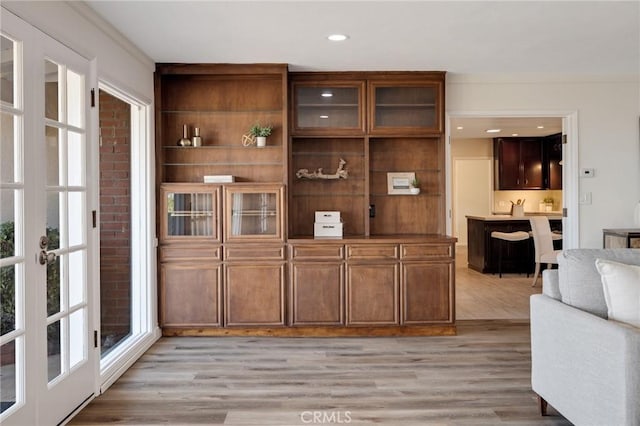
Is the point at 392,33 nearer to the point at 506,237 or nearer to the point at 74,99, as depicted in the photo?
the point at 74,99

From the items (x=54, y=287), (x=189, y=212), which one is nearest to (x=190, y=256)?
(x=189, y=212)

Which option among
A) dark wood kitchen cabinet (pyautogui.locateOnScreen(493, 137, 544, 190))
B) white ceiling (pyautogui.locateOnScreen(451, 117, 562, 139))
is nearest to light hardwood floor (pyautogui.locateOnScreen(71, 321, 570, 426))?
white ceiling (pyautogui.locateOnScreen(451, 117, 562, 139))

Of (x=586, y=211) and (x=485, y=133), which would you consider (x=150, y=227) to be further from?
(x=485, y=133)

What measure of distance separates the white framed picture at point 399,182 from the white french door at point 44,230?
2.89 meters

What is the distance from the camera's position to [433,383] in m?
3.32

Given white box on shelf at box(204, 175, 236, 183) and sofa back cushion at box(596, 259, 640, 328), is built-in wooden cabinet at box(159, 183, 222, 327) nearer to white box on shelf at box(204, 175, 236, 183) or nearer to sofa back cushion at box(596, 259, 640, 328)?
white box on shelf at box(204, 175, 236, 183)

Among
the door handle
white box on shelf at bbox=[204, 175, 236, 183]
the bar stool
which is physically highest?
white box on shelf at bbox=[204, 175, 236, 183]

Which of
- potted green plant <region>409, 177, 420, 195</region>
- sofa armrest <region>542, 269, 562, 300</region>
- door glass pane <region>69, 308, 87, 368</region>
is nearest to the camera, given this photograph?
sofa armrest <region>542, 269, 562, 300</region>

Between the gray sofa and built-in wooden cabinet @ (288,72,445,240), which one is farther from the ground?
built-in wooden cabinet @ (288,72,445,240)

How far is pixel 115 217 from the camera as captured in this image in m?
4.21

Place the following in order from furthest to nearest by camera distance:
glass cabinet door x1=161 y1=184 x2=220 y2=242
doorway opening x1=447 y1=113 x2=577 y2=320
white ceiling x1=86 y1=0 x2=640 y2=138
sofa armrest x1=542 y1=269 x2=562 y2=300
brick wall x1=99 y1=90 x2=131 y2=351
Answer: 1. doorway opening x1=447 y1=113 x2=577 y2=320
2. glass cabinet door x1=161 y1=184 x2=220 y2=242
3. brick wall x1=99 y1=90 x2=131 y2=351
4. white ceiling x1=86 y1=0 x2=640 y2=138
5. sofa armrest x1=542 y1=269 x2=562 y2=300

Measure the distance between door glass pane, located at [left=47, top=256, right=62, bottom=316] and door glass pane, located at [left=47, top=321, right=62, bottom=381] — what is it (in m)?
0.09

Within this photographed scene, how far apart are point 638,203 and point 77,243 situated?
504cm

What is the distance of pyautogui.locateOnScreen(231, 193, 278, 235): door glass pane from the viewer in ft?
14.7
